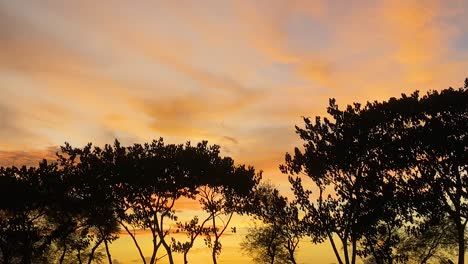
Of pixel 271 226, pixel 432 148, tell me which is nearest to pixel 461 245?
pixel 432 148

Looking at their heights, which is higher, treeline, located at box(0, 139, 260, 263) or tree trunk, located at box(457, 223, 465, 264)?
treeline, located at box(0, 139, 260, 263)

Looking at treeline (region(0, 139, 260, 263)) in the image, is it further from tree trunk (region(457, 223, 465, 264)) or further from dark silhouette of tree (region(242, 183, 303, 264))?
tree trunk (region(457, 223, 465, 264))

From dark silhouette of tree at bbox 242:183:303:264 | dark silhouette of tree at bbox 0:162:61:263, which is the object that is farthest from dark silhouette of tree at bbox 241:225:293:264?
dark silhouette of tree at bbox 0:162:61:263

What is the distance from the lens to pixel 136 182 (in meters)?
48.6

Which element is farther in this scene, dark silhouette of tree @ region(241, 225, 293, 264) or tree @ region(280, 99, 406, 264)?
dark silhouette of tree @ region(241, 225, 293, 264)

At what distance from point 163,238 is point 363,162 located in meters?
22.8

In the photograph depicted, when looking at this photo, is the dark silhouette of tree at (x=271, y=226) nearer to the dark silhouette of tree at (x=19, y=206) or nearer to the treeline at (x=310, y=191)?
the treeline at (x=310, y=191)

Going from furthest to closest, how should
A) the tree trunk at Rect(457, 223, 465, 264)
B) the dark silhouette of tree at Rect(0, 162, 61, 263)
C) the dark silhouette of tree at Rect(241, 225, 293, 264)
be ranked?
the dark silhouette of tree at Rect(241, 225, 293, 264)
the dark silhouette of tree at Rect(0, 162, 61, 263)
the tree trunk at Rect(457, 223, 465, 264)

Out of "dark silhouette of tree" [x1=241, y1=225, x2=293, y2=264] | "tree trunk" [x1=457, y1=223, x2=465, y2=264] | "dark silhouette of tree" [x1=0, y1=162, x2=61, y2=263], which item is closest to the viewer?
"tree trunk" [x1=457, y1=223, x2=465, y2=264]

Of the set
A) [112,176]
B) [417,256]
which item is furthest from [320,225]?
[417,256]

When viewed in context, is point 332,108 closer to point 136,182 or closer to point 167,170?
point 167,170

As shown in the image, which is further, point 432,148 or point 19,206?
point 19,206

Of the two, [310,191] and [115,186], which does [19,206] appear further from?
[310,191]

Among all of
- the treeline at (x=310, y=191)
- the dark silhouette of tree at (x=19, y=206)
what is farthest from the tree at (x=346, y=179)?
the dark silhouette of tree at (x=19, y=206)
